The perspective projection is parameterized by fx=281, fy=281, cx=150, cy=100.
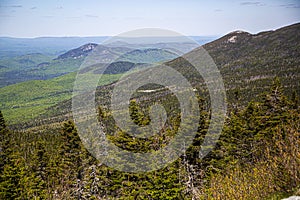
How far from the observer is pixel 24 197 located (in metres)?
26.6

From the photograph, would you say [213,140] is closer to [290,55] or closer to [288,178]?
[288,178]

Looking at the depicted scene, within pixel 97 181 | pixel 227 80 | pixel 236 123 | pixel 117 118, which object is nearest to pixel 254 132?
pixel 236 123

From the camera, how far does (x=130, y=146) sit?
21656mm

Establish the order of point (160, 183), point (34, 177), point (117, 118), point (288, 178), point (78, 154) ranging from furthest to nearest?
point (34, 177) < point (78, 154) < point (117, 118) < point (160, 183) < point (288, 178)

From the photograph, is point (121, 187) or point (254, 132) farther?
point (254, 132)

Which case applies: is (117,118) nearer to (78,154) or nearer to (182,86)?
(78,154)

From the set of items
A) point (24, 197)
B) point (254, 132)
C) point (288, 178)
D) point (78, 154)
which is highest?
point (288, 178)

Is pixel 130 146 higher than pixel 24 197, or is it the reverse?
pixel 130 146

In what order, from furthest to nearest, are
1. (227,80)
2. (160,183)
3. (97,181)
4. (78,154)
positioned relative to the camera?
(227,80) < (78,154) < (97,181) < (160,183)

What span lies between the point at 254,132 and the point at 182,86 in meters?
154

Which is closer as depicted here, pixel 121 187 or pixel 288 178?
pixel 288 178

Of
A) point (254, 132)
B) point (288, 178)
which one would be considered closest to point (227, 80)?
point (254, 132)

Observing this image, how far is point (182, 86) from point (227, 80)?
91.9 feet

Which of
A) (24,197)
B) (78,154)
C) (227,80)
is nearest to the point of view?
(24,197)
